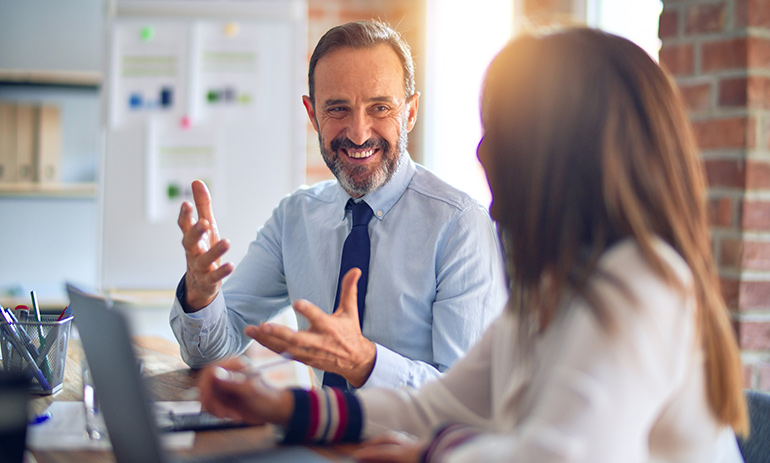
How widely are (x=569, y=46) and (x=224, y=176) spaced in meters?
2.48

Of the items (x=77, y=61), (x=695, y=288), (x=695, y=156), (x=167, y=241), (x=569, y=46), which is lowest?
(x=167, y=241)

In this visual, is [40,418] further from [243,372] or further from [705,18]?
[705,18]

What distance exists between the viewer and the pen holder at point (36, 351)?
1.18 m

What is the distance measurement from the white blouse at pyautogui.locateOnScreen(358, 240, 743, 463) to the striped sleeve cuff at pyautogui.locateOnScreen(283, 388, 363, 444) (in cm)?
20

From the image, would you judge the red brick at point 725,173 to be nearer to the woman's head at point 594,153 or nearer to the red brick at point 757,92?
the red brick at point 757,92

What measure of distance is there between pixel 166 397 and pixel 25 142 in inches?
101

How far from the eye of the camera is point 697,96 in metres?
1.54

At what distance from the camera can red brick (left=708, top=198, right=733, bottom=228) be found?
1.46 metres

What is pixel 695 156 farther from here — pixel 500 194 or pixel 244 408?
pixel 244 408

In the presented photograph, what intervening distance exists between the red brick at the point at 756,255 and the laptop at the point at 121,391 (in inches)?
41.3

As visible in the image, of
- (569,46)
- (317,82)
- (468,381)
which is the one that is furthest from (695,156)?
(317,82)

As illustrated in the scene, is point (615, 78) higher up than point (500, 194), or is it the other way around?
point (615, 78)

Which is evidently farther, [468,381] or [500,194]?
[468,381]

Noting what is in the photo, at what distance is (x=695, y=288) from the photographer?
0.69 meters
